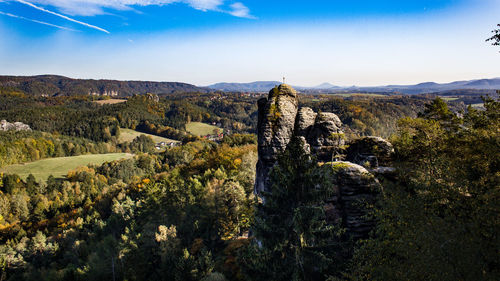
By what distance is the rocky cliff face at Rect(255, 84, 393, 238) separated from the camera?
15.2m

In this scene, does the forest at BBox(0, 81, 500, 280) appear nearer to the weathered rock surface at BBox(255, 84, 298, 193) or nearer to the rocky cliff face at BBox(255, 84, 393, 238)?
the rocky cliff face at BBox(255, 84, 393, 238)

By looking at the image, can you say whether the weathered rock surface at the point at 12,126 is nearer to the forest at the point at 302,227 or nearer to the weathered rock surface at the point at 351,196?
the forest at the point at 302,227

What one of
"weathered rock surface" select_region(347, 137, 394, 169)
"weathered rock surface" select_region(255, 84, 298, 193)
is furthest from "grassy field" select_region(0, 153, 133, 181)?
"weathered rock surface" select_region(347, 137, 394, 169)

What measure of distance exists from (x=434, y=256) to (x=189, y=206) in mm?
34479

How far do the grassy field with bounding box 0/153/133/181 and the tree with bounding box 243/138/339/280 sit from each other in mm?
131449

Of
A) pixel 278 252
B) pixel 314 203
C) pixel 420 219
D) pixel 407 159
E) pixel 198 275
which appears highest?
pixel 407 159

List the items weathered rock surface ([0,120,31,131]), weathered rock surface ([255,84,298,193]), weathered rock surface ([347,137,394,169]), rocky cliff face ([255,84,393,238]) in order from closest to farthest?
rocky cliff face ([255,84,393,238]), weathered rock surface ([347,137,394,169]), weathered rock surface ([255,84,298,193]), weathered rock surface ([0,120,31,131])

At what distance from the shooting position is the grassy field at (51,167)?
116 meters

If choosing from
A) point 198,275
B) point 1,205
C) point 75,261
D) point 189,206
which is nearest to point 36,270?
point 75,261

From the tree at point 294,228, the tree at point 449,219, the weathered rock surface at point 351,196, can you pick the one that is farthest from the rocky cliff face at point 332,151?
the tree at point 449,219

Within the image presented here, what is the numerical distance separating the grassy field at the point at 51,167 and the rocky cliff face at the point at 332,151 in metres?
127

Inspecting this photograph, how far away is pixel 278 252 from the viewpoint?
1505 cm

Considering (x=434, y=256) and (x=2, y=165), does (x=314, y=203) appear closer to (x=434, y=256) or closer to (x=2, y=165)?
(x=434, y=256)

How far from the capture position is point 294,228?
550 inches
